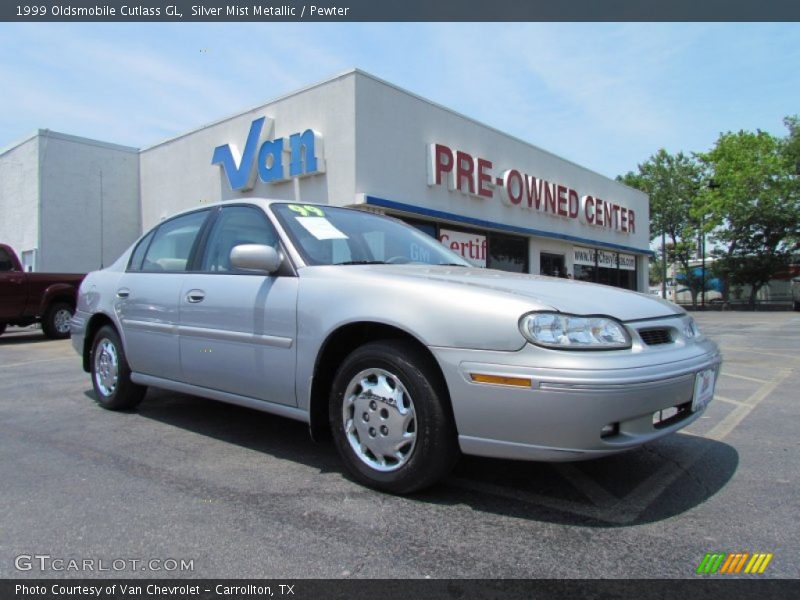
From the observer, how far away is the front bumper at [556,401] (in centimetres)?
238

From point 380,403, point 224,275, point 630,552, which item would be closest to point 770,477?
point 630,552

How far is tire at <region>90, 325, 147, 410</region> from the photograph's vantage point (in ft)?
15.0

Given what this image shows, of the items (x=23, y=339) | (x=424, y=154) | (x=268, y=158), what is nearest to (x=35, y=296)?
(x=23, y=339)

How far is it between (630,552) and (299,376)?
5.96 ft

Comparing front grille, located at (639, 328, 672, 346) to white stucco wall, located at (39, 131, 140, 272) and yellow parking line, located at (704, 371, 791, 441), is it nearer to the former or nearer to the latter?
yellow parking line, located at (704, 371, 791, 441)

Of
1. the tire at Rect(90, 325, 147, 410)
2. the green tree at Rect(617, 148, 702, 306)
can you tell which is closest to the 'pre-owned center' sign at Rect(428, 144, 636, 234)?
the tire at Rect(90, 325, 147, 410)

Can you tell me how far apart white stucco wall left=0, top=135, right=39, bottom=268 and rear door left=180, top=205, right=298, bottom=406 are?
1487 cm

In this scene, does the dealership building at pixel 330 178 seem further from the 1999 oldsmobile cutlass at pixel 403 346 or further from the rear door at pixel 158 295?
the 1999 oldsmobile cutlass at pixel 403 346

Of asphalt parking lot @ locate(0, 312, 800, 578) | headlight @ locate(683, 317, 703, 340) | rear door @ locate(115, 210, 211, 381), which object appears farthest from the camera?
rear door @ locate(115, 210, 211, 381)

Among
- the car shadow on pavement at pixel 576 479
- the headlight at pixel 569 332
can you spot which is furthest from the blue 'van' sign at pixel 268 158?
the headlight at pixel 569 332

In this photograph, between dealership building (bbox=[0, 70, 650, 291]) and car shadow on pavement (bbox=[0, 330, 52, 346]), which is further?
dealership building (bbox=[0, 70, 650, 291])

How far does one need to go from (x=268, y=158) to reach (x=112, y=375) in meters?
9.39
